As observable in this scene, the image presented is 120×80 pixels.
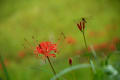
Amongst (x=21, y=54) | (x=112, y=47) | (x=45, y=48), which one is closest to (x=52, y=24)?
(x=21, y=54)

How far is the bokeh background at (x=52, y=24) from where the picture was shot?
2.38m

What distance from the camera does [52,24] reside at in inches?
99.6

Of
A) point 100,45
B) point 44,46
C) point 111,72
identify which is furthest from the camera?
point 100,45

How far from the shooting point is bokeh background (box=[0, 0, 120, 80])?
238 centimetres

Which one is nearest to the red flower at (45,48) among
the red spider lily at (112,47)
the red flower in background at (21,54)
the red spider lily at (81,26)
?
the red spider lily at (81,26)

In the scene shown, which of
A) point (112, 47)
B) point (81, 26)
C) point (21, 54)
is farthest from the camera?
point (21, 54)

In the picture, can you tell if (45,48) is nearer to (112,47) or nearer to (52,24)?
(112,47)

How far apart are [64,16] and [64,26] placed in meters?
0.12

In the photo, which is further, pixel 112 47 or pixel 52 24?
pixel 52 24

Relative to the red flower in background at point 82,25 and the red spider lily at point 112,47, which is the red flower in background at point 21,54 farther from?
the red flower in background at point 82,25

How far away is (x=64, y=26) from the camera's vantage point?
2.48 meters

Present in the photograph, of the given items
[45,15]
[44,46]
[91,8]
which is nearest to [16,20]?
[45,15]

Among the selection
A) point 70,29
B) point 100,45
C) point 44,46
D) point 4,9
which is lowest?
point 100,45

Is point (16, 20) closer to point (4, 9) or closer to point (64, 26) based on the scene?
point (4, 9)
